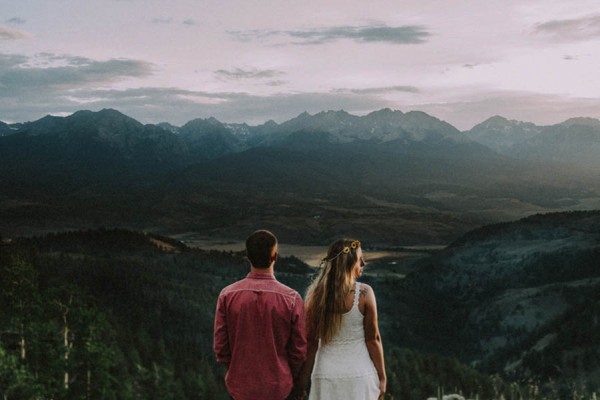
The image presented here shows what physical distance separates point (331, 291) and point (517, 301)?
4041 inches

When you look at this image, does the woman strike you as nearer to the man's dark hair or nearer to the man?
the man

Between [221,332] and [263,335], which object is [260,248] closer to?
[263,335]

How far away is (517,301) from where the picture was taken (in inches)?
4016

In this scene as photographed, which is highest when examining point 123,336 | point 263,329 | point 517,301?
point 263,329

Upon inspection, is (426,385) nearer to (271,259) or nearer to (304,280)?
(271,259)

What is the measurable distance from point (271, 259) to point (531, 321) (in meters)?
95.4

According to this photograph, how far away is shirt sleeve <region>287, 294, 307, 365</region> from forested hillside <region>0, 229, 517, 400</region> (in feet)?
29.1

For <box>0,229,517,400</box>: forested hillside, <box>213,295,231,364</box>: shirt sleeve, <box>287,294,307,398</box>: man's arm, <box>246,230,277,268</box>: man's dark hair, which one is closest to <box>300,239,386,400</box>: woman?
<box>287,294,307,398</box>: man's arm

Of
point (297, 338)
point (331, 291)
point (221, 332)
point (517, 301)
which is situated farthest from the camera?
point (517, 301)

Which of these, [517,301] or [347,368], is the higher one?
[347,368]

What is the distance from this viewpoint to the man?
6809 millimetres

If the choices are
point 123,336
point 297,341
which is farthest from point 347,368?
point 123,336

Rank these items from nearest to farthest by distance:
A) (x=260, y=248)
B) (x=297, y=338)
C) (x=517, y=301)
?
1. (x=260, y=248)
2. (x=297, y=338)
3. (x=517, y=301)

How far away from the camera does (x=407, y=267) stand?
526 feet
